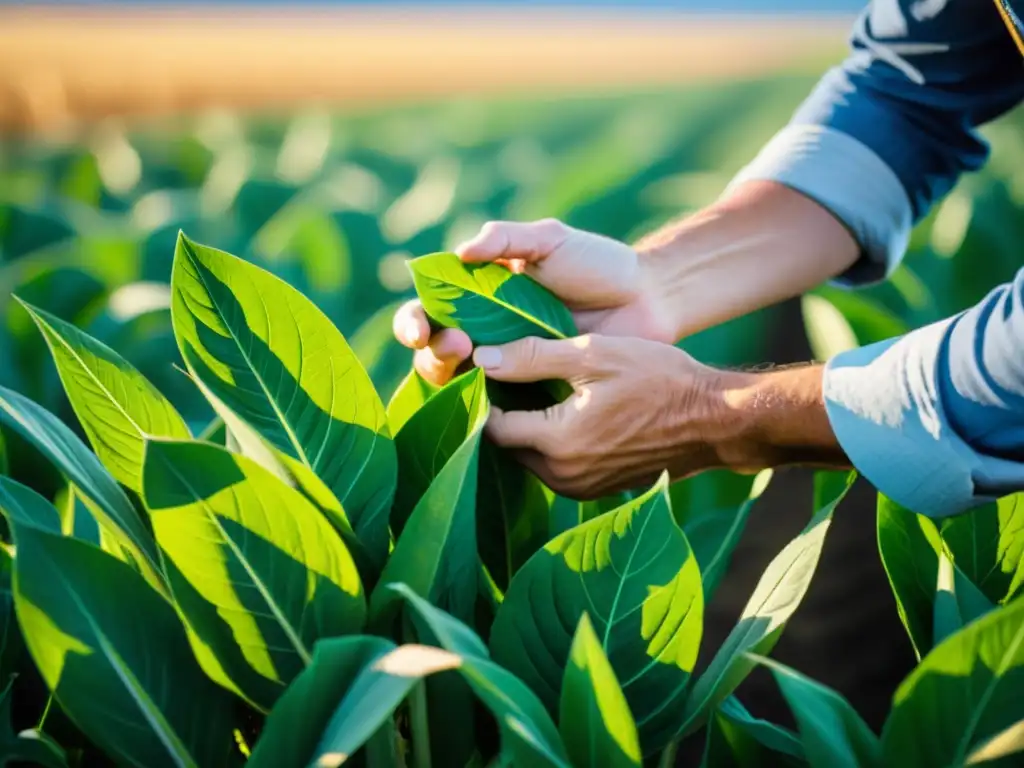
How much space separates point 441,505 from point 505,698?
13 centimetres

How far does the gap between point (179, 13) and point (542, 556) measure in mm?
9354

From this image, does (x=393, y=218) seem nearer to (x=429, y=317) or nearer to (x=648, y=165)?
(x=648, y=165)

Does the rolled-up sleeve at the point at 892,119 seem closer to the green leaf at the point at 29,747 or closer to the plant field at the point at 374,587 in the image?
the plant field at the point at 374,587

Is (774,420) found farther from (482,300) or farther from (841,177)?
(841,177)

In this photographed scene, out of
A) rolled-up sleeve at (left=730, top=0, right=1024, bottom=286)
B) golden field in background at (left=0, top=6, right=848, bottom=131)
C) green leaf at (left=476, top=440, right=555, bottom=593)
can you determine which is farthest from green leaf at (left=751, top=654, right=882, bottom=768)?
golden field in background at (left=0, top=6, right=848, bottom=131)

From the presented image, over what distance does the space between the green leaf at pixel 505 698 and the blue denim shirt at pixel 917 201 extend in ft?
1.08

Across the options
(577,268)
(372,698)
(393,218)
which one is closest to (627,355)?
(577,268)

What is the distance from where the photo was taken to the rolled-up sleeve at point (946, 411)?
0.73 m

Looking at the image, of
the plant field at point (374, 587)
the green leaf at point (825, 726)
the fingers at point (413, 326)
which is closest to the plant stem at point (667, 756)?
the plant field at point (374, 587)

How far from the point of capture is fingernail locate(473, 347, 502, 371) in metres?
0.80

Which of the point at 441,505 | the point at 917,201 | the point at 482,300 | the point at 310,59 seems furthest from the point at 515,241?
the point at 310,59

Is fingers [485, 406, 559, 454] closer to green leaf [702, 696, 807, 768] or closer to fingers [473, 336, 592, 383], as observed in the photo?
fingers [473, 336, 592, 383]

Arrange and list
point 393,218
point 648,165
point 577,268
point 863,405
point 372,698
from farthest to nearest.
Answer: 1. point 648,165
2. point 393,218
3. point 577,268
4. point 863,405
5. point 372,698

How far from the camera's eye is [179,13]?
355 inches
